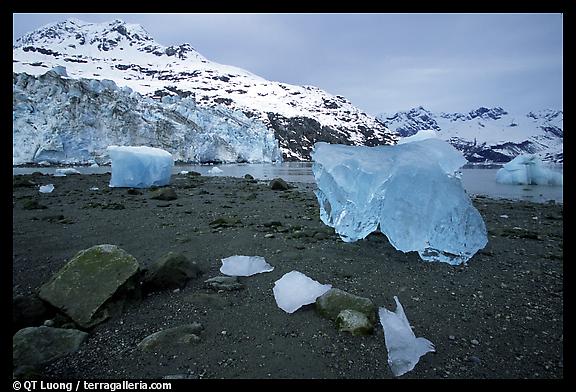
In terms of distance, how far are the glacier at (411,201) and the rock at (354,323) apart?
5.88 ft

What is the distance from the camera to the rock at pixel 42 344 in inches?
78.9

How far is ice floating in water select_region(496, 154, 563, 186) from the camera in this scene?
1753 centimetres

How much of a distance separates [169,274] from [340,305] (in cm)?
158

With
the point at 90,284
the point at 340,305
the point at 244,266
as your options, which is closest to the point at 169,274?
the point at 90,284

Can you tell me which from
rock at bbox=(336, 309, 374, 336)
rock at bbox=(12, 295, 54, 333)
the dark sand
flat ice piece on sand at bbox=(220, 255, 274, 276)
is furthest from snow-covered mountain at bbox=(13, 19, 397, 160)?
rock at bbox=(336, 309, 374, 336)

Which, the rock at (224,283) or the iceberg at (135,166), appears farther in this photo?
the iceberg at (135,166)

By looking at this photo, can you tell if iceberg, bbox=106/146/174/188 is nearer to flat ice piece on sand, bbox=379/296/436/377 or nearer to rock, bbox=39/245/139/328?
rock, bbox=39/245/139/328

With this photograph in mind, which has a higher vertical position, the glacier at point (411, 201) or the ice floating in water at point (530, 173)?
the glacier at point (411, 201)

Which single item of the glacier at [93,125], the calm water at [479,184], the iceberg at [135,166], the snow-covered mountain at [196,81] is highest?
the snow-covered mountain at [196,81]

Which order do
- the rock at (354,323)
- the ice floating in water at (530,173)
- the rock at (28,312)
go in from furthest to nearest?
1. the ice floating in water at (530,173)
2. the rock at (28,312)
3. the rock at (354,323)

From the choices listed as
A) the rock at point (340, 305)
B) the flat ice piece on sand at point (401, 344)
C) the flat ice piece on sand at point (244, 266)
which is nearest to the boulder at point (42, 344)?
the flat ice piece on sand at point (244, 266)

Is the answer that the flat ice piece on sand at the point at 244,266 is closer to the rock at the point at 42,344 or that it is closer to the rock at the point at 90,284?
the rock at the point at 90,284
